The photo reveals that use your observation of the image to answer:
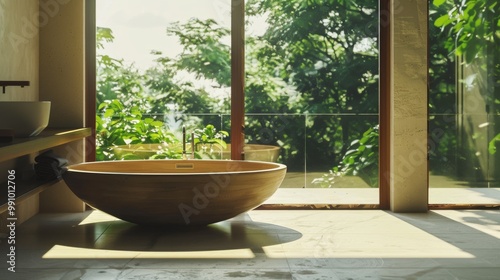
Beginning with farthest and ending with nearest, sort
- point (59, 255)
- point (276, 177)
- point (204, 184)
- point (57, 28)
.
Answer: point (57, 28) < point (276, 177) < point (204, 184) < point (59, 255)

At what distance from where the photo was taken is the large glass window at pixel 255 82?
5.70 m

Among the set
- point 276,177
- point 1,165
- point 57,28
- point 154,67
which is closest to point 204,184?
point 276,177

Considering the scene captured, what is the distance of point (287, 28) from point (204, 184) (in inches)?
68.5

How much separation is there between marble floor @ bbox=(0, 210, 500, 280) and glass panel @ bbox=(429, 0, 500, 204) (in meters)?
0.39

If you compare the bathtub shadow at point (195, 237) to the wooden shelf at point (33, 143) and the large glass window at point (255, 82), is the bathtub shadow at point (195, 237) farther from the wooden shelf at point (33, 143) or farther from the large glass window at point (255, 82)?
the large glass window at point (255, 82)

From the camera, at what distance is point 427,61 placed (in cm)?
573

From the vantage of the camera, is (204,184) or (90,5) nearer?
(204,184)

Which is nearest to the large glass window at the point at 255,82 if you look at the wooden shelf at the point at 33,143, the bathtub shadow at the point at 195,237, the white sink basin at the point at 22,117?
the wooden shelf at the point at 33,143

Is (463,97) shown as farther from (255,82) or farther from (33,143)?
(33,143)

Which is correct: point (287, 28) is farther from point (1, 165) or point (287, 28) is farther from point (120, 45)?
point (1, 165)

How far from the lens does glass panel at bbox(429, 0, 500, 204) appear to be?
5.77 metres

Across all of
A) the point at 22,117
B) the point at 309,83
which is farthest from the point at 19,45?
the point at 309,83

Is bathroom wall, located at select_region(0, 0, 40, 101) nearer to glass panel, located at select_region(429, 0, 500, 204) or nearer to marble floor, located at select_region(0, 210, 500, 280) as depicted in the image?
marble floor, located at select_region(0, 210, 500, 280)

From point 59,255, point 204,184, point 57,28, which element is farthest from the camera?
point 57,28
